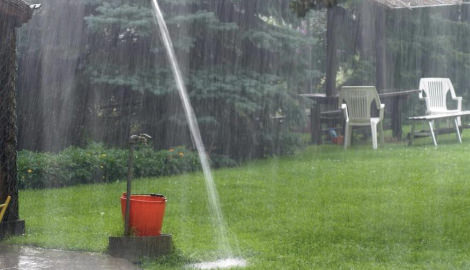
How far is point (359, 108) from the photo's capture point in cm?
1462

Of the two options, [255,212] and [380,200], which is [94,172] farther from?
[380,200]

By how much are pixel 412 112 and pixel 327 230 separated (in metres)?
15.1

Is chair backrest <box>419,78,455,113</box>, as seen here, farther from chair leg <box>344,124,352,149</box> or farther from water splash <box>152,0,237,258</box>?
water splash <box>152,0,237,258</box>

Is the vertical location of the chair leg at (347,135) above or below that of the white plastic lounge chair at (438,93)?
below

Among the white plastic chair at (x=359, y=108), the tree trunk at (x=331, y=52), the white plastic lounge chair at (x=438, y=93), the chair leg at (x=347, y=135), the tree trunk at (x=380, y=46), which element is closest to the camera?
the white plastic chair at (x=359, y=108)

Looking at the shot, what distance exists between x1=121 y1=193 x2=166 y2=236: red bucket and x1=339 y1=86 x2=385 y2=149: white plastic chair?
8624mm

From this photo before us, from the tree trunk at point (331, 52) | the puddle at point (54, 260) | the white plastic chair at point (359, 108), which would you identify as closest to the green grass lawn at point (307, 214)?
the puddle at point (54, 260)

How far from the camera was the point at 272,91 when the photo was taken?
1293 centimetres

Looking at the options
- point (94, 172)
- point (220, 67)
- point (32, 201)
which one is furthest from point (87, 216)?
point (220, 67)

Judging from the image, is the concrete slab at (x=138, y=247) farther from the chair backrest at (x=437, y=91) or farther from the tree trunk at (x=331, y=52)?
the tree trunk at (x=331, y=52)

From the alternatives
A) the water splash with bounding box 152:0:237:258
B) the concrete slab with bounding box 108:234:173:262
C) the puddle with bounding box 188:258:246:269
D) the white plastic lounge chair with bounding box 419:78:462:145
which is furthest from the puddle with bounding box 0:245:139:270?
the white plastic lounge chair with bounding box 419:78:462:145

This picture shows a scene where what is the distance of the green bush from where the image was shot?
10.7 meters

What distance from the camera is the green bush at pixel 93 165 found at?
35.1ft

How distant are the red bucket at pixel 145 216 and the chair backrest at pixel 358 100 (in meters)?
8.65
